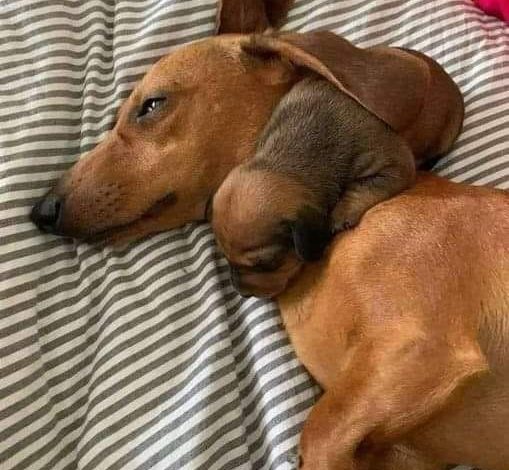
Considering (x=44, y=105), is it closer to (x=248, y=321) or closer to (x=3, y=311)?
(x=3, y=311)

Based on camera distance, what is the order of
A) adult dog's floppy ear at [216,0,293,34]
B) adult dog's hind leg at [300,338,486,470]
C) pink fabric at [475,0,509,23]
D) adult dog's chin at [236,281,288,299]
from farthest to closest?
1. pink fabric at [475,0,509,23]
2. adult dog's floppy ear at [216,0,293,34]
3. adult dog's chin at [236,281,288,299]
4. adult dog's hind leg at [300,338,486,470]

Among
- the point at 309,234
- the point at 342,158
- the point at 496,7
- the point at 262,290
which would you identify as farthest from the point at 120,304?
the point at 496,7

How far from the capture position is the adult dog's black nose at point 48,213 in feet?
5.63

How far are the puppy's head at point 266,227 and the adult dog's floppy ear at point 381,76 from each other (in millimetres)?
191

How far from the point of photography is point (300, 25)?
2092 mm

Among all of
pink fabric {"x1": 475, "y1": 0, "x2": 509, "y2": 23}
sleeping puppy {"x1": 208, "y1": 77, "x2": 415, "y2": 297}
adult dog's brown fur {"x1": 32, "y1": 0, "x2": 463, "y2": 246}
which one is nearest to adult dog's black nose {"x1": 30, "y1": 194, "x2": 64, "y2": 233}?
adult dog's brown fur {"x1": 32, "y1": 0, "x2": 463, "y2": 246}

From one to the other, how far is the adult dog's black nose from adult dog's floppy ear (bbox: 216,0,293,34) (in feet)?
1.79

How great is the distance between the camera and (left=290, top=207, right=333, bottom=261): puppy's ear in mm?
1601

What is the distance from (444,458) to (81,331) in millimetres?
661

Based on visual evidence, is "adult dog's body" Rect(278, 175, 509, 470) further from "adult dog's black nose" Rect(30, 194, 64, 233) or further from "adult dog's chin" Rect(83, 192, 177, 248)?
"adult dog's black nose" Rect(30, 194, 64, 233)

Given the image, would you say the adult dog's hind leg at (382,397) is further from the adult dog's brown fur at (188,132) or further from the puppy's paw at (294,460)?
the adult dog's brown fur at (188,132)

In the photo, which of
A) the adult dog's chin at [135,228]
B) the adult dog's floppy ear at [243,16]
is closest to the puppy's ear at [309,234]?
the adult dog's chin at [135,228]

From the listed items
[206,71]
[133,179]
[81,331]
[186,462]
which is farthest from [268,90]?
[186,462]

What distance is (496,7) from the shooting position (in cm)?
221
